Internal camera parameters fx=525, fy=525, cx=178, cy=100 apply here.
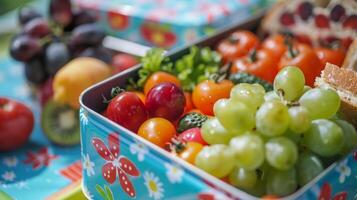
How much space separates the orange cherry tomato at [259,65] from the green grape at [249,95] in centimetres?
30

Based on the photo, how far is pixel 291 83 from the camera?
2.21 feet

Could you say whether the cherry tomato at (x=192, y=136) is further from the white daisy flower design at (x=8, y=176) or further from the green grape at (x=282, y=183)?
the white daisy flower design at (x=8, y=176)

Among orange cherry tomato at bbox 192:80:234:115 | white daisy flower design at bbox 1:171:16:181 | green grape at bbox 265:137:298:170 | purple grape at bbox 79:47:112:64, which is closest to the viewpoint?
green grape at bbox 265:137:298:170

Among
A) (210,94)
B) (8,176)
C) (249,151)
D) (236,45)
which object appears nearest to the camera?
(249,151)

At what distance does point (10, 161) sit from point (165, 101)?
41 centimetres

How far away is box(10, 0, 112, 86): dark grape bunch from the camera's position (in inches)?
45.4

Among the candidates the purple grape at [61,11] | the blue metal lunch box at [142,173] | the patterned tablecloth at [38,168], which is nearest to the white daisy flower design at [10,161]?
the patterned tablecloth at [38,168]

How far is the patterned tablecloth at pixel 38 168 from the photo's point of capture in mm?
921

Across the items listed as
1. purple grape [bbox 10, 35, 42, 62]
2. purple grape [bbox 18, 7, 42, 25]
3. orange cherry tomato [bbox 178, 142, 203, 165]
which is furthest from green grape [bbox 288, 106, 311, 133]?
purple grape [bbox 18, 7, 42, 25]

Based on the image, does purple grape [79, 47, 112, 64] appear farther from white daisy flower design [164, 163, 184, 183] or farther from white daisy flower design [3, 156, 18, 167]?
white daisy flower design [164, 163, 184, 183]

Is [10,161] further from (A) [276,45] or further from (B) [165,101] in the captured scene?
(A) [276,45]

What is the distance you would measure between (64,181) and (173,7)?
0.62 m

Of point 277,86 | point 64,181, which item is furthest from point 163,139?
point 64,181

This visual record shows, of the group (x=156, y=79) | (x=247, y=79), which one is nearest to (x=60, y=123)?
(x=156, y=79)
